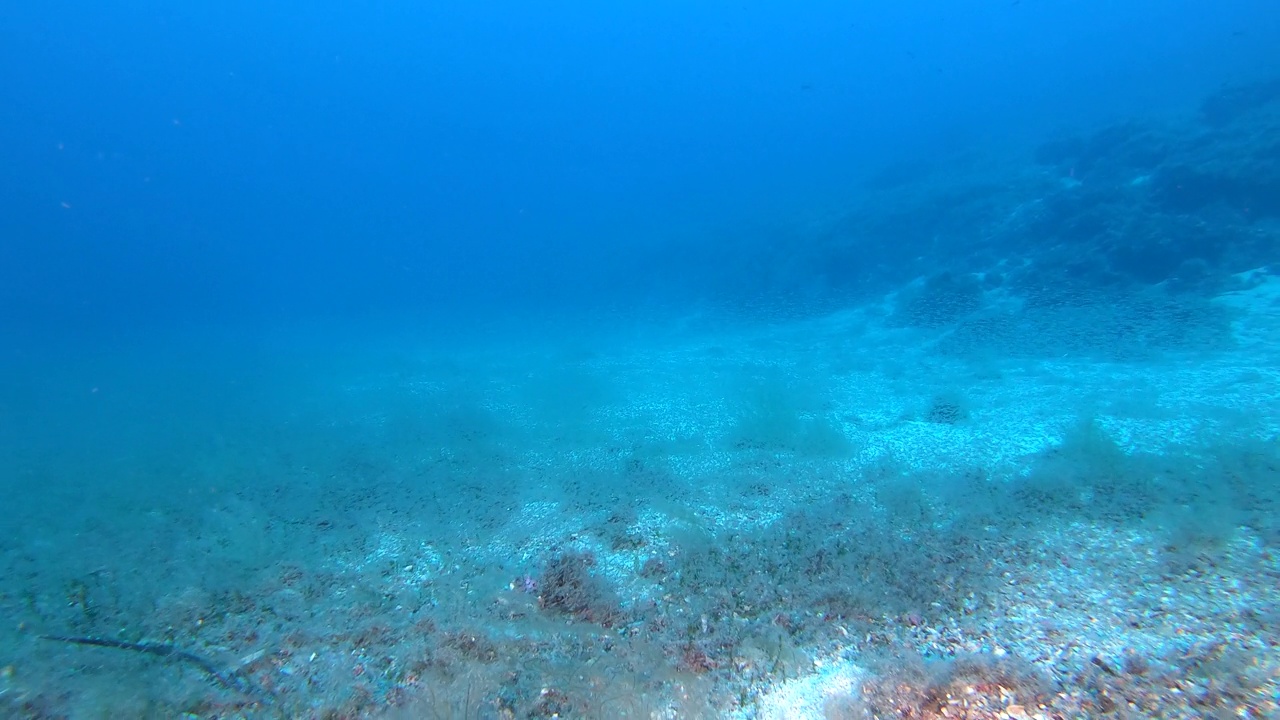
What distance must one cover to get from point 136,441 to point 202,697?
16.6m

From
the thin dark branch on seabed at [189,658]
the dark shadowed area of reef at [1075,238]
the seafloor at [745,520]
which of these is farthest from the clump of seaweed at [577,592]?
the dark shadowed area of reef at [1075,238]

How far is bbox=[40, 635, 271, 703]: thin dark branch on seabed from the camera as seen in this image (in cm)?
845

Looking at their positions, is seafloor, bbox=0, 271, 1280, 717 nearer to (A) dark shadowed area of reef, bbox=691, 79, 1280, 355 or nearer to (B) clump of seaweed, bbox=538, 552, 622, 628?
(B) clump of seaweed, bbox=538, 552, 622, 628

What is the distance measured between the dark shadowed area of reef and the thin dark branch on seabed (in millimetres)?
22464

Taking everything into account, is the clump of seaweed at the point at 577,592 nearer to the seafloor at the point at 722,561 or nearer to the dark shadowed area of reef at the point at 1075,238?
the seafloor at the point at 722,561

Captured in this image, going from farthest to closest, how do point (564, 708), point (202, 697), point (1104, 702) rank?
point (202, 697) → point (564, 708) → point (1104, 702)

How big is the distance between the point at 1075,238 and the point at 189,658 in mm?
33210

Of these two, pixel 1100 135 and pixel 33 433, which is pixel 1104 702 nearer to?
pixel 33 433

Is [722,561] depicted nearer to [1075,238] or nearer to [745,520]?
[745,520]

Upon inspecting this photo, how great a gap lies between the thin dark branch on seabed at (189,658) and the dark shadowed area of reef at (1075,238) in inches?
884

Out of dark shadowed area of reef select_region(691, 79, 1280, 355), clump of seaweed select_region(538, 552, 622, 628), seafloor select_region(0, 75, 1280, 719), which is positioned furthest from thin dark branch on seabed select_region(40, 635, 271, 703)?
dark shadowed area of reef select_region(691, 79, 1280, 355)

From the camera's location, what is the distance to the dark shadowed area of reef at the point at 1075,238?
69.2 feet

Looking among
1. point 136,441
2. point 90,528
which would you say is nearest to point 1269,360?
point 90,528

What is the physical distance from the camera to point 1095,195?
2705 centimetres
